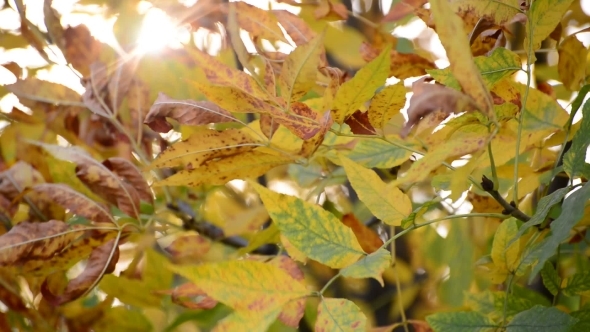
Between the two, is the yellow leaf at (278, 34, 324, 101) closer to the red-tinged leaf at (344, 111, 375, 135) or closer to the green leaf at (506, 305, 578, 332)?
the red-tinged leaf at (344, 111, 375, 135)

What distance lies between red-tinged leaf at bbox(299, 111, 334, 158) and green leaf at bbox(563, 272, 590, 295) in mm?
181

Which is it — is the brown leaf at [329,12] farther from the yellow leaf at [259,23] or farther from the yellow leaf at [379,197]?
the yellow leaf at [379,197]

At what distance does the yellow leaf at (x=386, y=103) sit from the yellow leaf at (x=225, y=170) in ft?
0.22

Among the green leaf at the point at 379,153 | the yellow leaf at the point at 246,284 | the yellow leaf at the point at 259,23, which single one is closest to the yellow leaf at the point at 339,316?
the yellow leaf at the point at 246,284

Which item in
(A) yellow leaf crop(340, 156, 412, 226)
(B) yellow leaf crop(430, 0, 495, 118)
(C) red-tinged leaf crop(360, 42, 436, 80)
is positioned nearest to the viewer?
(B) yellow leaf crop(430, 0, 495, 118)

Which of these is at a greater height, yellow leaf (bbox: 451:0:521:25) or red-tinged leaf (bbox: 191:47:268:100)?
yellow leaf (bbox: 451:0:521:25)

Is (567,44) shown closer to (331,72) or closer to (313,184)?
(331,72)

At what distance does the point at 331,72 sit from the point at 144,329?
1.19 ft

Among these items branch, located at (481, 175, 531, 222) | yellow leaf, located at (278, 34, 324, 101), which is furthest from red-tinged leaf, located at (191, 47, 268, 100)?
branch, located at (481, 175, 531, 222)

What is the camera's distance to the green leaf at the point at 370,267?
0.27m

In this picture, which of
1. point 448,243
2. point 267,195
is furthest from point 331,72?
point 448,243

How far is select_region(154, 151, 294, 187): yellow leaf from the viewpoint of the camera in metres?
0.33

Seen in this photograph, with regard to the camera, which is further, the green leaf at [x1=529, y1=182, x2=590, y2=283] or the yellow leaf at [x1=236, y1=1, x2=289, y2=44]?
the yellow leaf at [x1=236, y1=1, x2=289, y2=44]

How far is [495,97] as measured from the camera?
371mm
